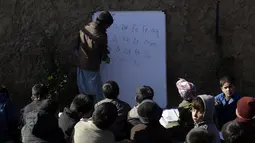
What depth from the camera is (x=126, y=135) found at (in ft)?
12.8

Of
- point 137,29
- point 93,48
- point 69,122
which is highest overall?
point 137,29

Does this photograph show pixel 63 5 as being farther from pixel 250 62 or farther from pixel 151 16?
pixel 250 62

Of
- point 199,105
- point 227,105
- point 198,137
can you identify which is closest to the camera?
point 198,137

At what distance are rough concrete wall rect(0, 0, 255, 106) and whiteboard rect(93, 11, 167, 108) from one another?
0.33m

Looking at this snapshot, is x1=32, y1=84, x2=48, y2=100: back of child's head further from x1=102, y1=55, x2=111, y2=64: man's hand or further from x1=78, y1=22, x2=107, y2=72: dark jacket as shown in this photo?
x1=102, y1=55, x2=111, y2=64: man's hand

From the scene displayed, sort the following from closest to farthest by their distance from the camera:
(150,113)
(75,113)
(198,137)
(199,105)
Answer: (198,137)
(150,113)
(199,105)
(75,113)

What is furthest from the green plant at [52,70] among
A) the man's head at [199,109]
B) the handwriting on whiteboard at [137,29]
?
the man's head at [199,109]

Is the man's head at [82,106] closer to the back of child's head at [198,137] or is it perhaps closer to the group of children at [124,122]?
the group of children at [124,122]

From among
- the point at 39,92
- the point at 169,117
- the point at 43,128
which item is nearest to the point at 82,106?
the point at 43,128

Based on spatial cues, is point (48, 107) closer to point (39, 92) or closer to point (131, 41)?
point (39, 92)

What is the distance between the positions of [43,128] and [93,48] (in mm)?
1691

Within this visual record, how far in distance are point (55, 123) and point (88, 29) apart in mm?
1784

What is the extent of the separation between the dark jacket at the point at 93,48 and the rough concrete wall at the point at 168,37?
0.78 meters

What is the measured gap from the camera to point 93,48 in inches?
201
